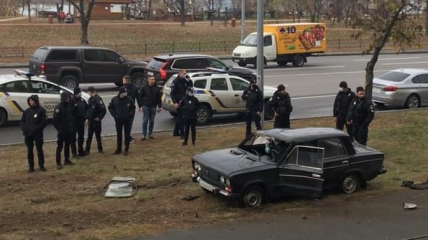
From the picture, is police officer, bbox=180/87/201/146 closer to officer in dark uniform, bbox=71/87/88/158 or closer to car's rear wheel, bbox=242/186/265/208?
officer in dark uniform, bbox=71/87/88/158

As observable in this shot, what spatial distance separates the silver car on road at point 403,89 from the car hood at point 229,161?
1277 cm

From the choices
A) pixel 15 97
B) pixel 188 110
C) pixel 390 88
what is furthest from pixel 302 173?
pixel 390 88

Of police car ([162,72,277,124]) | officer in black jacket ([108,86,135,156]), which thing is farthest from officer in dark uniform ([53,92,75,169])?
police car ([162,72,277,124])

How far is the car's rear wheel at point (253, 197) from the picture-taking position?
32.9 ft

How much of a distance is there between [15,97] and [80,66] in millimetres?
7477

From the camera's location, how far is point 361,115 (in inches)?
563

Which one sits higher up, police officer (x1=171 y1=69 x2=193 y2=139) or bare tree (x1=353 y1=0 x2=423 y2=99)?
bare tree (x1=353 y1=0 x2=423 y2=99)

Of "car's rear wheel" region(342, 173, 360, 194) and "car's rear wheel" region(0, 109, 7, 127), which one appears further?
"car's rear wheel" region(0, 109, 7, 127)

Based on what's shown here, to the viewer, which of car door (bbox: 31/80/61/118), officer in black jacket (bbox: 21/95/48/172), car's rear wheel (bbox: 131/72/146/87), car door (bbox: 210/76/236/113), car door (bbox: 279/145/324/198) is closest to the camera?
car door (bbox: 279/145/324/198)

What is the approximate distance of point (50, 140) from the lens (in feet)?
54.5

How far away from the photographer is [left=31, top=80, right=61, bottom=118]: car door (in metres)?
18.5

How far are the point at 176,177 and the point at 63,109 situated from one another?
2.94 m

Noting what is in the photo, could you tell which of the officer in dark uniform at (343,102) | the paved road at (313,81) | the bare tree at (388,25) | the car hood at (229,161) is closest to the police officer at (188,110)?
the paved road at (313,81)

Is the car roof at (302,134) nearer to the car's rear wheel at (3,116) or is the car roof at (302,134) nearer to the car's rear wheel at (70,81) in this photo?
the car's rear wheel at (3,116)
